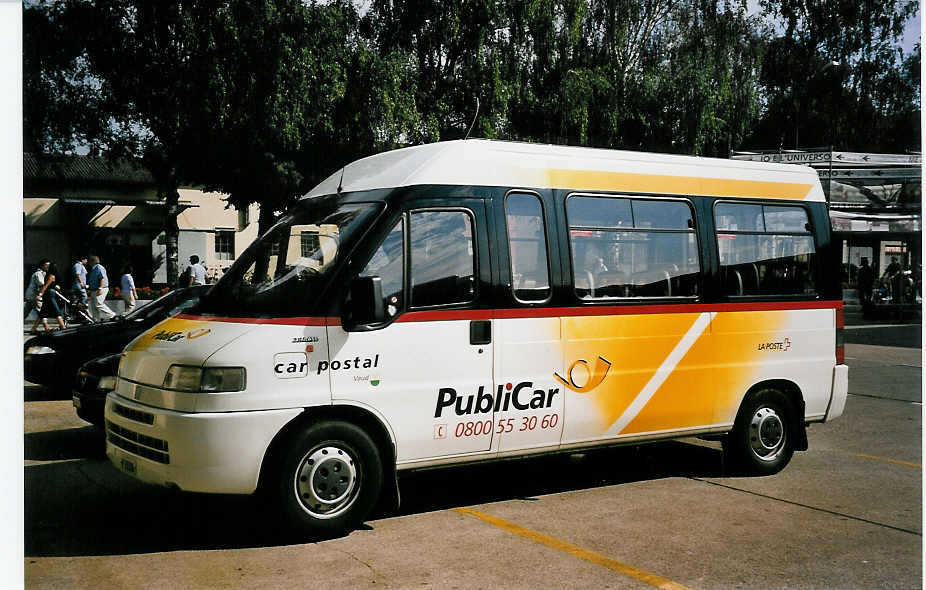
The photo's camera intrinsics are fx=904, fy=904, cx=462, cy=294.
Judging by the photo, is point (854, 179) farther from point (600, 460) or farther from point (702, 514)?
point (702, 514)

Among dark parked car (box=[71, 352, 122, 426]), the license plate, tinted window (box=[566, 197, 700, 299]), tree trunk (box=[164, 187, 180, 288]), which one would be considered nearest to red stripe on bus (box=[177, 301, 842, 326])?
tinted window (box=[566, 197, 700, 299])

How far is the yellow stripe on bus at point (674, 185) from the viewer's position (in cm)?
672

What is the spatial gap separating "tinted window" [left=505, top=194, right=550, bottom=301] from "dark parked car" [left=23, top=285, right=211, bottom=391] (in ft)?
16.9

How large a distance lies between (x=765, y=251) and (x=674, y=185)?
1.12m

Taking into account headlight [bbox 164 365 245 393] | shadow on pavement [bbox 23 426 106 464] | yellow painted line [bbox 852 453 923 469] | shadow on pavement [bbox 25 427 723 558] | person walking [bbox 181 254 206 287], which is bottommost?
yellow painted line [bbox 852 453 923 469]

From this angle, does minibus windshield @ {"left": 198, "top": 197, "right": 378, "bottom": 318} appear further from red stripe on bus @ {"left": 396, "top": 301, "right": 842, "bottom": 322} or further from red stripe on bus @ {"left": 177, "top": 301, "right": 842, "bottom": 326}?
red stripe on bus @ {"left": 396, "top": 301, "right": 842, "bottom": 322}

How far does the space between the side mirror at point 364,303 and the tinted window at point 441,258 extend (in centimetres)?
35

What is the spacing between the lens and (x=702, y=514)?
634 centimetres

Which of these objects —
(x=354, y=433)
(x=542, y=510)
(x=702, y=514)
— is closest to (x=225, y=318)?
(x=354, y=433)

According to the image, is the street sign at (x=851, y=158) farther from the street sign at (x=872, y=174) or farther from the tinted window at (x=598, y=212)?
the tinted window at (x=598, y=212)

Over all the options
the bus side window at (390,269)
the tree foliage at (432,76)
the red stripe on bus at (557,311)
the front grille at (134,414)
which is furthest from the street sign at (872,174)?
the front grille at (134,414)

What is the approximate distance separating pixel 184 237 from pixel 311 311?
132 feet

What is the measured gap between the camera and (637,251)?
696 centimetres

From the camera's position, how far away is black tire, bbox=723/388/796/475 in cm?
755
